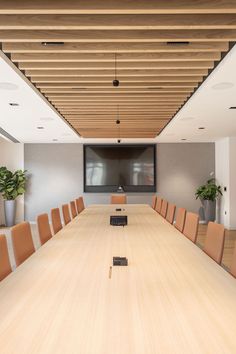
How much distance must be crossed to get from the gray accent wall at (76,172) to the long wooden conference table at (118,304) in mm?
7856

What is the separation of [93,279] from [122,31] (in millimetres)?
2298

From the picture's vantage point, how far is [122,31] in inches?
126

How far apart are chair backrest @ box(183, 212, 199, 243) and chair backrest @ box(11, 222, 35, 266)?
1879mm

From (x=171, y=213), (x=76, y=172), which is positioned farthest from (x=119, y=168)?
(x=171, y=213)

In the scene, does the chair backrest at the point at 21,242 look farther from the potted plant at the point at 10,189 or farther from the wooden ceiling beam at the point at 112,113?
the potted plant at the point at 10,189

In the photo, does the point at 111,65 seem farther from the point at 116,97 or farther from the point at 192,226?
the point at 192,226

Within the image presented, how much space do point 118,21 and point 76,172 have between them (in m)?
8.18

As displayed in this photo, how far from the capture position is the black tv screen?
426 inches

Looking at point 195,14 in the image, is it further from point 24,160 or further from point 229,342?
point 24,160

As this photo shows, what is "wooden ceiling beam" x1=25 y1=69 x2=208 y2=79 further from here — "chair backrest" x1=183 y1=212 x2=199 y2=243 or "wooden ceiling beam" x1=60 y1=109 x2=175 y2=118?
"wooden ceiling beam" x1=60 y1=109 x2=175 y2=118

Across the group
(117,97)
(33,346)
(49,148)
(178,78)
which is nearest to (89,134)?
(49,148)

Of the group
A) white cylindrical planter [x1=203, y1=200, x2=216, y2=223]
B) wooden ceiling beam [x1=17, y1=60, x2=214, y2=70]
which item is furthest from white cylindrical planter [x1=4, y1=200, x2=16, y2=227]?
wooden ceiling beam [x1=17, y1=60, x2=214, y2=70]

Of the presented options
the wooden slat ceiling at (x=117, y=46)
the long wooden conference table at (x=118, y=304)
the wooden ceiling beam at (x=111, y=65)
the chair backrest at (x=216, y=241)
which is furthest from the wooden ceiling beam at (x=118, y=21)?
the long wooden conference table at (x=118, y=304)

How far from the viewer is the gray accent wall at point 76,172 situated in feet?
35.4
